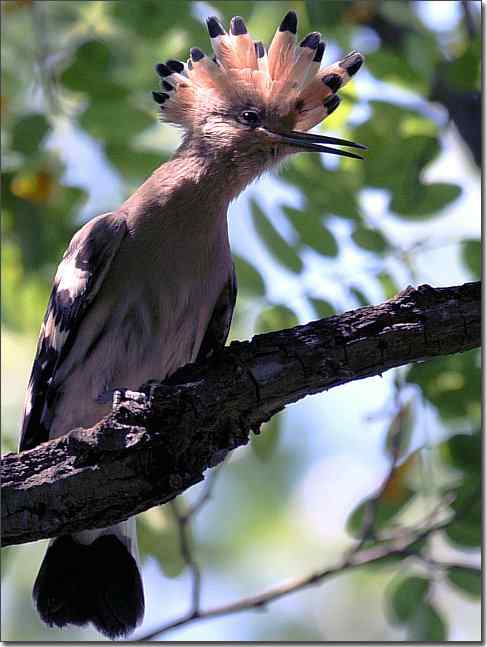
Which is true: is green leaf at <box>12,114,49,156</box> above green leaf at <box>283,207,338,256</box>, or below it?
above

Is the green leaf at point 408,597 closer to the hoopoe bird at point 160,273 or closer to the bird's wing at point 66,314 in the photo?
the hoopoe bird at point 160,273

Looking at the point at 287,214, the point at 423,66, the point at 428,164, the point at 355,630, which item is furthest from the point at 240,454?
the point at 423,66

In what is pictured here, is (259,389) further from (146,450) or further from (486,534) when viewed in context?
(486,534)

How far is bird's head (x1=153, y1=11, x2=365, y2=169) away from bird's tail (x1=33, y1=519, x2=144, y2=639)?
3.55 feet

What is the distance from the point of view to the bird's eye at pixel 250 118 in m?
2.66

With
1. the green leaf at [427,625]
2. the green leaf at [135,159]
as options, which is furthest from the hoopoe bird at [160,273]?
the green leaf at [427,625]

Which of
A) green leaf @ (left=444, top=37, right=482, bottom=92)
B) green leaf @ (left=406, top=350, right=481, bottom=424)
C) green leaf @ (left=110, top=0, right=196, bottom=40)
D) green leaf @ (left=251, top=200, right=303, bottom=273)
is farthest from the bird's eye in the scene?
green leaf @ (left=406, top=350, right=481, bottom=424)

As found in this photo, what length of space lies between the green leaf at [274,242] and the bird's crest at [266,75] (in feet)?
0.90

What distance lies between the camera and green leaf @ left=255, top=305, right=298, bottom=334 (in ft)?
9.05

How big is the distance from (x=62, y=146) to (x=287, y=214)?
0.82 m

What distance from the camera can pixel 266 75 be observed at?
2.68 m

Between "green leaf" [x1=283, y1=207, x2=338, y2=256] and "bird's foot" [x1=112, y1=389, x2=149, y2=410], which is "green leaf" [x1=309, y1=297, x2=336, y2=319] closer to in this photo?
"green leaf" [x1=283, y1=207, x2=338, y2=256]

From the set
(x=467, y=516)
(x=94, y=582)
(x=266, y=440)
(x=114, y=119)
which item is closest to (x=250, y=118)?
(x=114, y=119)

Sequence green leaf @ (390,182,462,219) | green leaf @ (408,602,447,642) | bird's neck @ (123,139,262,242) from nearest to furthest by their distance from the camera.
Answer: green leaf @ (408,602,447,642) < bird's neck @ (123,139,262,242) < green leaf @ (390,182,462,219)
